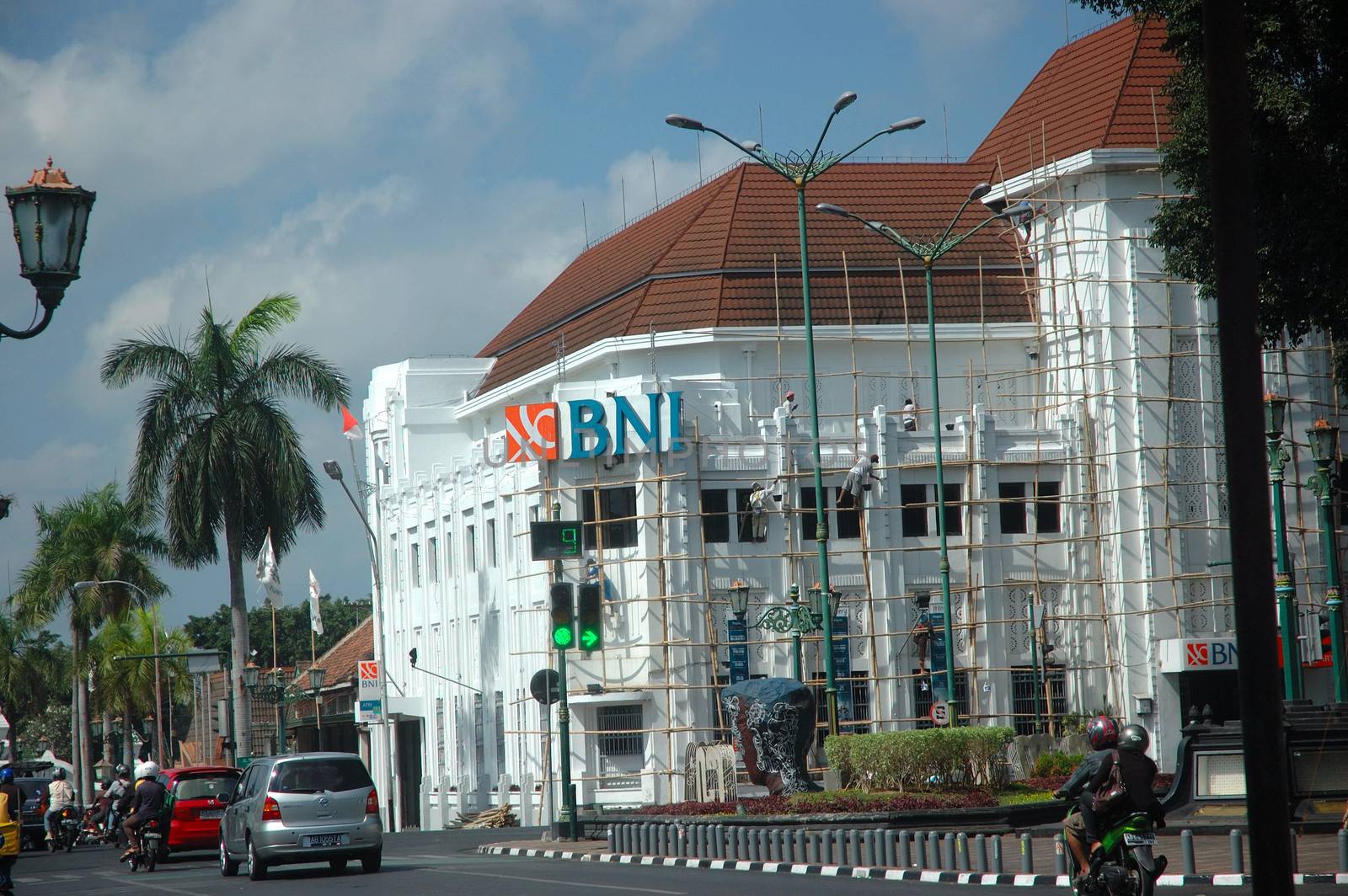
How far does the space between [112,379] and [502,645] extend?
12.6 m

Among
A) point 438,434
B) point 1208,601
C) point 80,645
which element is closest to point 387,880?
point 1208,601

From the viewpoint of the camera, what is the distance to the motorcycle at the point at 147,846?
86.6ft

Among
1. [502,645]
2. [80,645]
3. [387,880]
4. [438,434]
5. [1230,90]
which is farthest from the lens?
[80,645]

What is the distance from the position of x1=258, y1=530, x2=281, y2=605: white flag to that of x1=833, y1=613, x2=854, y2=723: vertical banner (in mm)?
14922

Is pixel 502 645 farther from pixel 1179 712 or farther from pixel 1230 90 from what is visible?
pixel 1230 90

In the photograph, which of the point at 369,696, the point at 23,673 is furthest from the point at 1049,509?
the point at 23,673

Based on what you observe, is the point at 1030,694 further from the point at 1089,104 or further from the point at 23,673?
the point at 23,673

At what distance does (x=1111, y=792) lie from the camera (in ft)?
41.0

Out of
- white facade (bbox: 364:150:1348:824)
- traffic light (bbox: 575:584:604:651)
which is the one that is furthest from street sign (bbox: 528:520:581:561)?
white facade (bbox: 364:150:1348:824)

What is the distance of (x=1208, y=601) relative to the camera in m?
44.1

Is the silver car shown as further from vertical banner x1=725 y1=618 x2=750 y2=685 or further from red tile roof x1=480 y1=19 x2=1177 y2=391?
red tile roof x1=480 y1=19 x2=1177 y2=391

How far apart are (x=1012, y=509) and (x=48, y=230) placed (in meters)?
36.7

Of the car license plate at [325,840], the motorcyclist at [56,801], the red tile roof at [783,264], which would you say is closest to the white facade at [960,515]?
the red tile roof at [783,264]

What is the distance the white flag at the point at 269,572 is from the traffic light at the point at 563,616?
2246 centimetres
